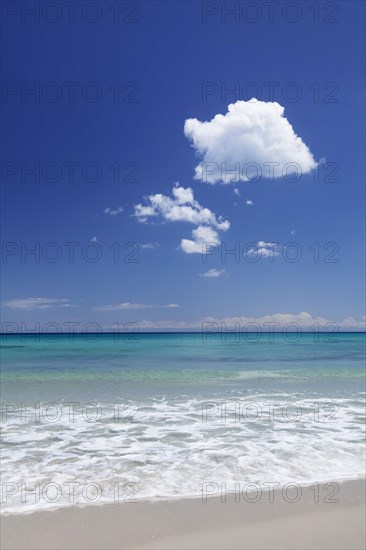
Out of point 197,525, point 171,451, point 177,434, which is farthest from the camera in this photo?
point 177,434

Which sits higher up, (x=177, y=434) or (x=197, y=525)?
(x=197, y=525)

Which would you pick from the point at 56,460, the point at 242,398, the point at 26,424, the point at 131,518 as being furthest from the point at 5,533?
the point at 242,398

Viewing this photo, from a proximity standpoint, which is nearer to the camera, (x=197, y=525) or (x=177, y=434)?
(x=197, y=525)

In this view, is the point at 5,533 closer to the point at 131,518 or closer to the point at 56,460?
the point at 131,518

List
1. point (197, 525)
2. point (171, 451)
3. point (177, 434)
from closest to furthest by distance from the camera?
point (197, 525), point (171, 451), point (177, 434)

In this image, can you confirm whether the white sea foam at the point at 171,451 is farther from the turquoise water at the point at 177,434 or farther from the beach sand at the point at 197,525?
the beach sand at the point at 197,525

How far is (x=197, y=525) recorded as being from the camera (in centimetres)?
392

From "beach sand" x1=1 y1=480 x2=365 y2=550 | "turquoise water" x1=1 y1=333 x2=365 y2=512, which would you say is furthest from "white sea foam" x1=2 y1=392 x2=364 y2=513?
"beach sand" x1=1 y1=480 x2=365 y2=550

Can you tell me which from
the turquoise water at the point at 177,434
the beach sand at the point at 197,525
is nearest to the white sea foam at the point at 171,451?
the turquoise water at the point at 177,434

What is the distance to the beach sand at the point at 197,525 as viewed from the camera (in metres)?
3.60

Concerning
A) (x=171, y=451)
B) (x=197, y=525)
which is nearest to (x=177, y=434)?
(x=171, y=451)

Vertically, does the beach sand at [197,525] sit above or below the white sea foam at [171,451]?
above

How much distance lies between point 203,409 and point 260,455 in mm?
3669

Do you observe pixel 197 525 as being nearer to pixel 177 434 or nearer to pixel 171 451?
pixel 171 451
